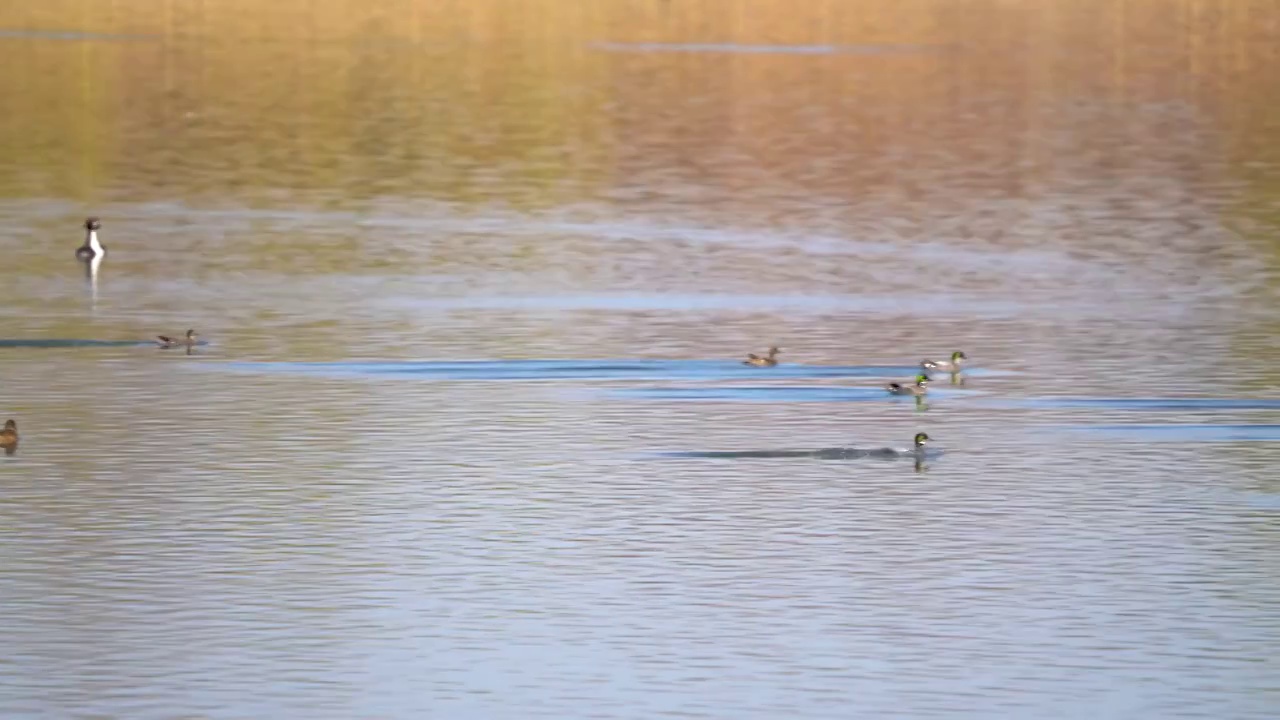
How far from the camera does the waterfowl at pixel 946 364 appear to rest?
3419cm

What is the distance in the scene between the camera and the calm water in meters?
21.0

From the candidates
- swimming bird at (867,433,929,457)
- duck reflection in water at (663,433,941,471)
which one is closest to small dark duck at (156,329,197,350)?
duck reflection in water at (663,433,941,471)

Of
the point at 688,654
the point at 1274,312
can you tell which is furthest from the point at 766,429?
the point at 1274,312

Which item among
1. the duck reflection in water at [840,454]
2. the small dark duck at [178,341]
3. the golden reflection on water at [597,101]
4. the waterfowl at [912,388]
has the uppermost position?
the golden reflection on water at [597,101]

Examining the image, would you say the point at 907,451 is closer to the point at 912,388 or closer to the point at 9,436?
the point at 912,388

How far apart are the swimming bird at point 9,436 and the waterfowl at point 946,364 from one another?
10.5 meters

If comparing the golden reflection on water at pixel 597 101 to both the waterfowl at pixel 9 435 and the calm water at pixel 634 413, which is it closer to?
the calm water at pixel 634 413

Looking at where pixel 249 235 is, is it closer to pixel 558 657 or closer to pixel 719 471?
pixel 719 471

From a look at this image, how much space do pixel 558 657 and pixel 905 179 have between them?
3916cm

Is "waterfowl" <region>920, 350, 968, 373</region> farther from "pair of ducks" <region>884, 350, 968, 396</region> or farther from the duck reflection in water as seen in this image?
the duck reflection in water

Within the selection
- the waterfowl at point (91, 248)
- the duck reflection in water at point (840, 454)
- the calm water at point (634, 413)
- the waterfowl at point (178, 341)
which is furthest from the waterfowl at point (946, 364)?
the waterfowl at point (91, 248)

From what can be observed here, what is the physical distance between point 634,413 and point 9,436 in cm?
653

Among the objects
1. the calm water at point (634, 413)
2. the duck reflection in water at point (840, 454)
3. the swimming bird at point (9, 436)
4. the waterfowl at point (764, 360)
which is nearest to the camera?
the calm water at point (634, 413)

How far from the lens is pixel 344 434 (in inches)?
1186
